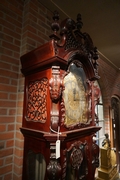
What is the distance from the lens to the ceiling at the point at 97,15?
4.33 ft

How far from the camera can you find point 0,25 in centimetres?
107

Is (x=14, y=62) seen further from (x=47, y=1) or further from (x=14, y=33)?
(x=47, y=1)

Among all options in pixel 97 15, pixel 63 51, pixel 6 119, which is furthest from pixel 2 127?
pixel 97 15

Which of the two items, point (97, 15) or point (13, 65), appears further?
point (97, 15)

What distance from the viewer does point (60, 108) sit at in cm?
81

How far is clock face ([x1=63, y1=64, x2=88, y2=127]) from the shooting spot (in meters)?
0.90

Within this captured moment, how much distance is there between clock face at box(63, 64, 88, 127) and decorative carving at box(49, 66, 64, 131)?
4.2 inches

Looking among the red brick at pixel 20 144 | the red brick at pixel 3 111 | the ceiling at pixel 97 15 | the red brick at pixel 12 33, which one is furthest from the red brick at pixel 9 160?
the ceiling at pixel 97 15

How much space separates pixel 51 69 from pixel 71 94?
26 cm

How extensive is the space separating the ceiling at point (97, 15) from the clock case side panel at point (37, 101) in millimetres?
903

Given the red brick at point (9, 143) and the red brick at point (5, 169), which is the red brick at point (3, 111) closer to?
the red brick at point (9, 143)

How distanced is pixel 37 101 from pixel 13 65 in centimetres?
45

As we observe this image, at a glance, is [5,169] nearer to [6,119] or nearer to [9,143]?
[9,143]

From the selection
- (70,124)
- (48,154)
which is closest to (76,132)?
(70,124)
